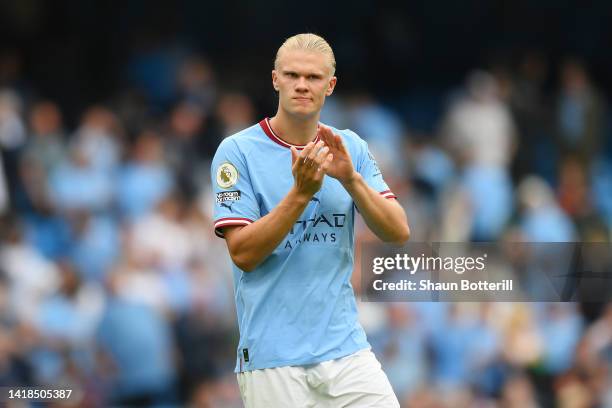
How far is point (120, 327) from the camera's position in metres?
10.5

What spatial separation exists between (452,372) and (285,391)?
6.59 meters

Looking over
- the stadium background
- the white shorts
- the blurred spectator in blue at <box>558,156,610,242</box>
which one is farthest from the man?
the blurred spectator in blue at <box>558,156,610,242</box>

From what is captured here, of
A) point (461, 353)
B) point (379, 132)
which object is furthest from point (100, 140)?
point (461, 353)

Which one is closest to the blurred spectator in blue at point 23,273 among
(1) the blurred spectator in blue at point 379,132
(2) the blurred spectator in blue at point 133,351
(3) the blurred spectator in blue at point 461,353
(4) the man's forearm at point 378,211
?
(2) the blurred spectator in blue at point 133,351

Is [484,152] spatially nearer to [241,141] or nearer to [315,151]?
[241,141]

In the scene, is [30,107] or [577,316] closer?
[577,316]

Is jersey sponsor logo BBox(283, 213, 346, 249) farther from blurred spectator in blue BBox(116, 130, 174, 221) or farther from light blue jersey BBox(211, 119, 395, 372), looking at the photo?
blurred spectator in blue BBox(116, 130, 174, 221)

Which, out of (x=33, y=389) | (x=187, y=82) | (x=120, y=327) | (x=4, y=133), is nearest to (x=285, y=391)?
(x=33, y=389)

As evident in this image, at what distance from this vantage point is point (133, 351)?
10.5m

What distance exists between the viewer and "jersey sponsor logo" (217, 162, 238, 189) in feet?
16.2

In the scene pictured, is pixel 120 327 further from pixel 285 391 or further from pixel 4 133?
pixel 285 391

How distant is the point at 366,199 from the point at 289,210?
326mm

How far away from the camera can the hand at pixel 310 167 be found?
4602 millimetres

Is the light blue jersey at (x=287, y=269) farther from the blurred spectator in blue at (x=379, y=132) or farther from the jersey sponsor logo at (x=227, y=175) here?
the blurred spectator in blue at (x=379, y=132)
